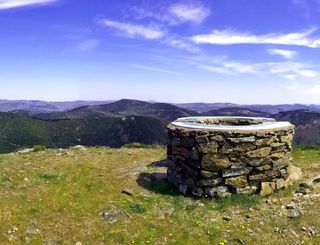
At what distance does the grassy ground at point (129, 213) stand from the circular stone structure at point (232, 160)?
0.59 m

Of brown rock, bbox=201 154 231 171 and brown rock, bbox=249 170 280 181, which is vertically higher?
brown rock, bbox=201 154 231 171

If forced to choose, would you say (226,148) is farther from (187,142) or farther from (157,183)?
(157,183)

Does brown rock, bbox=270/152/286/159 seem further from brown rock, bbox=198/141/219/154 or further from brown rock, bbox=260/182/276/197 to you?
brown rock, bbox=198/141/219/154

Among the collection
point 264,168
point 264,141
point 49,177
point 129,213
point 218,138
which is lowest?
point 129,213

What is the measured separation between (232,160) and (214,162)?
0.82 metres

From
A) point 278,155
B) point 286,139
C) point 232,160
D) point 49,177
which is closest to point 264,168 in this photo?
point 278,155

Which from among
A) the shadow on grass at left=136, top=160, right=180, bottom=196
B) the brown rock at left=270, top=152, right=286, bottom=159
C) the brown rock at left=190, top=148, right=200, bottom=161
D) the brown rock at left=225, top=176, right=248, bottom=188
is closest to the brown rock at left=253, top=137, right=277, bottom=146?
the brown rock at left=270, top=152, right=286, bottom=159

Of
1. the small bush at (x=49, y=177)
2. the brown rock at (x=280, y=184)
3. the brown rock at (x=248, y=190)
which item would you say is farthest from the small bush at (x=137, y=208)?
the brown rock at (x=280, y=184)

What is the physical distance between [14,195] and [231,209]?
30.3ft

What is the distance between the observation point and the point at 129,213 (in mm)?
16328

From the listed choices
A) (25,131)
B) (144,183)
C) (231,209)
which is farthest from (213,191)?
(25,131)

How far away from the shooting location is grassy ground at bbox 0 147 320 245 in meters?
14.5

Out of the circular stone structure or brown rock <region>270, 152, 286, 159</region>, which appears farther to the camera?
brown rock <region>270, 152, 286, 159</region>

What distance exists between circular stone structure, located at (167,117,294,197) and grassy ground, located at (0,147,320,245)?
1.95ft
